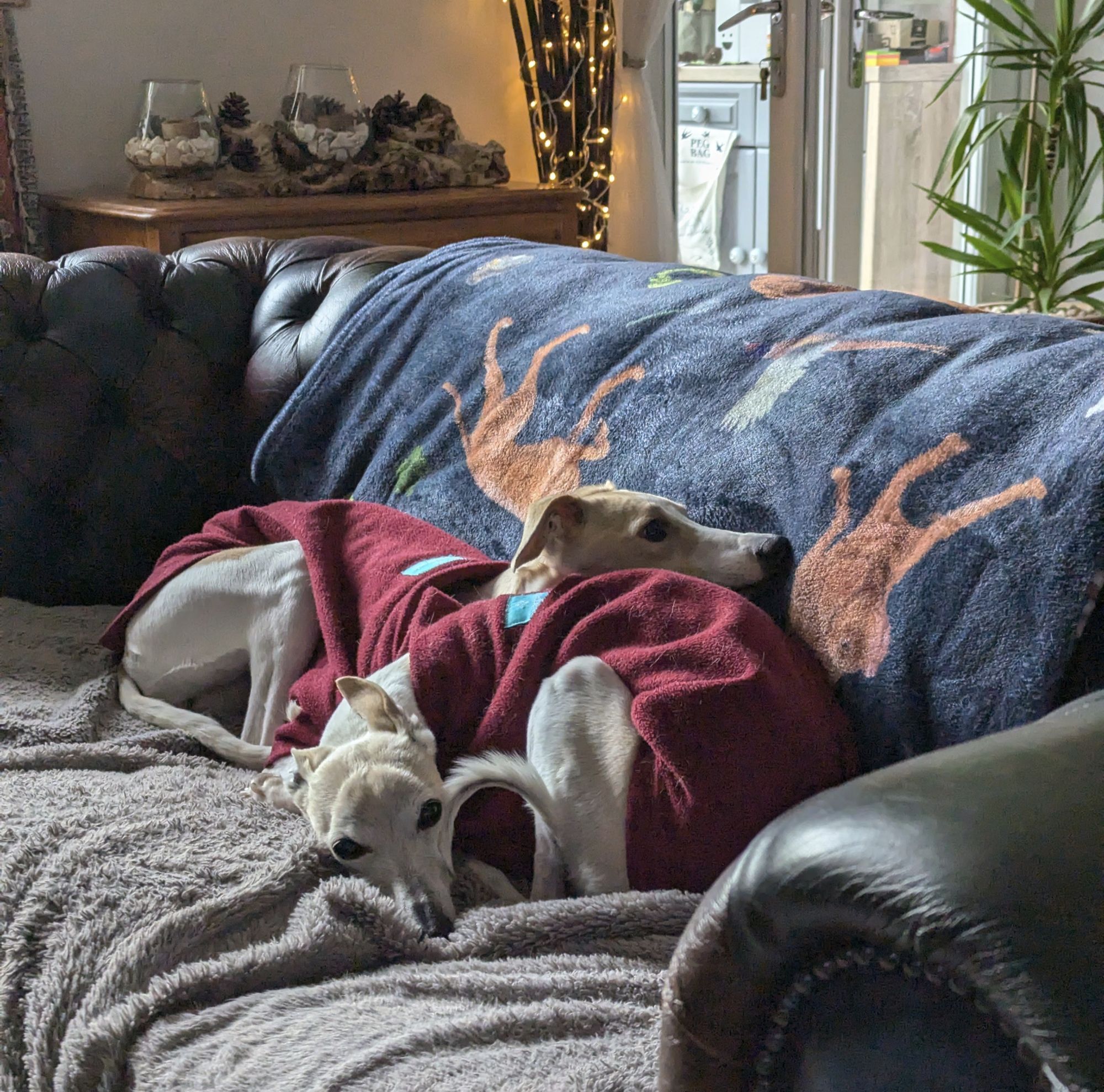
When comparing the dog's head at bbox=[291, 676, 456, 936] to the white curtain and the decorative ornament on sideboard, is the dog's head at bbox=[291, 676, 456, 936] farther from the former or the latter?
the white curtain

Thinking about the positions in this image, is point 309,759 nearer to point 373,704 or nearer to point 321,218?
point 373,704

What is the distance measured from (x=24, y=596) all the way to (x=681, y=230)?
11.0ft

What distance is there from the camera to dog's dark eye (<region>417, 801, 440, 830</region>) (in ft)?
3.78

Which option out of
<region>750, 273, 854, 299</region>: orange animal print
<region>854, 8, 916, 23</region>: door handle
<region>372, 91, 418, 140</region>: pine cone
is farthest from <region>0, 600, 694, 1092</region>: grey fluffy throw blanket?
<region>854, 8, 916, 23</region>: door handle

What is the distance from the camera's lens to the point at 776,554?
119 cm

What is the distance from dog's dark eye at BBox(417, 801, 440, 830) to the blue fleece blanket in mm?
391

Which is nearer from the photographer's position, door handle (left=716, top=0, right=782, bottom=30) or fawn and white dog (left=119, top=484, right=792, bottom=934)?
fawn and white dog (left=119, top=484, right=792, bottom=934)

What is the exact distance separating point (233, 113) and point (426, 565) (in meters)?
2.05

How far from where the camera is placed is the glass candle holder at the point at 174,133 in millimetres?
2842

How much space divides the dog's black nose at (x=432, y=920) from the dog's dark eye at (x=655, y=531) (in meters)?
0.48

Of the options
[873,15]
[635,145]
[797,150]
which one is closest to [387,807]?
[635,145]

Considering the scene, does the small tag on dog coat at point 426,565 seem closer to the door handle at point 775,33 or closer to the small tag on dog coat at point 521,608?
the small tag on dog coat at point 521,608

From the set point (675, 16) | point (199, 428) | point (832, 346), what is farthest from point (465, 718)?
point (675, 16)

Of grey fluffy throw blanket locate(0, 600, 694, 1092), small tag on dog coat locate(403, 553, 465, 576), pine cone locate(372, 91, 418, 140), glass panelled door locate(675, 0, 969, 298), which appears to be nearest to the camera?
grey fluffy throw blanket locate(0, 600, 694, 1092)
